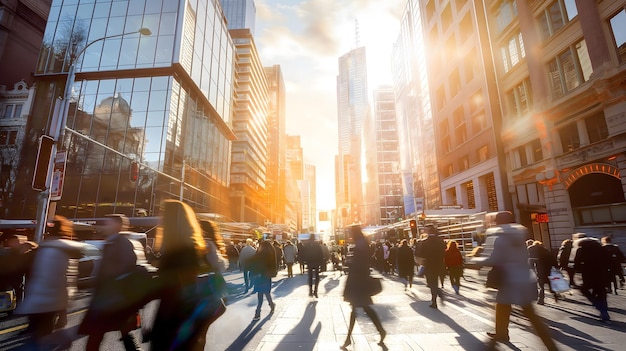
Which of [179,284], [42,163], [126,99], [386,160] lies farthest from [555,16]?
[386,160]

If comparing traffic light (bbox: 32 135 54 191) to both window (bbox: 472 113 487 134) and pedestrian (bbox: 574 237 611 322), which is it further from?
window (bbox: 472 113 487 134)

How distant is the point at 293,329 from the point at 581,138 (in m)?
19.5

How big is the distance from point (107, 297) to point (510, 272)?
527cm

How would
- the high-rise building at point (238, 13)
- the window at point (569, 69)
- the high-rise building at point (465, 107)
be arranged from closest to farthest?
the window at point (569, 69), the high-rise building at point (465, 107), the high-rise building at point (238, 13)

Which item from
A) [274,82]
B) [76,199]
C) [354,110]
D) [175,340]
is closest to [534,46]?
[175,340]

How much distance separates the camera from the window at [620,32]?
14891mm

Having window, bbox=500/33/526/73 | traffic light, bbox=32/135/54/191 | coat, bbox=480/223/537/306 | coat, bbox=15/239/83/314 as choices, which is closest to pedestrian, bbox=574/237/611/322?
coat, bbox=480/223/537/306

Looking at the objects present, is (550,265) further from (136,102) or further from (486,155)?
(136,102)

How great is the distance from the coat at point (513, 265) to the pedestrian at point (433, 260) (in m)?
3.90

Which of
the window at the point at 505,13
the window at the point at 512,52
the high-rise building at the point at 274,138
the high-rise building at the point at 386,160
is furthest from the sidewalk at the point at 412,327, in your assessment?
the high-rise building at the point at 274,138

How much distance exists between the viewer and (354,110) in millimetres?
188250

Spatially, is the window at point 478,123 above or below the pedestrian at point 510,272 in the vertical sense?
above

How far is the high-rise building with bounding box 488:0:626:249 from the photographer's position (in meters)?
15.2

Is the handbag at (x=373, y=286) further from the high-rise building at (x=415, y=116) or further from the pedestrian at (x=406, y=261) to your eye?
the high-rise building at (x=415, y=116)
